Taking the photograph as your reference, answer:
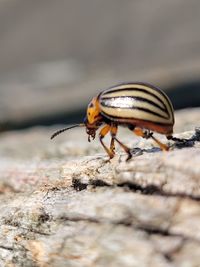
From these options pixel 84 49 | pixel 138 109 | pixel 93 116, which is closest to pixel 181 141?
pixel 138 109

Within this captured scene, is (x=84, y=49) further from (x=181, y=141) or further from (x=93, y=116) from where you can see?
(x=181, y=141)

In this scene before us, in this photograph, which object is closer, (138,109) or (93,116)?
(138,109)

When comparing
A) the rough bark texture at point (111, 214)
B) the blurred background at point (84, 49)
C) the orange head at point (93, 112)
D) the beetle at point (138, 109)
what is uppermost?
the beetle at point (138, 109)

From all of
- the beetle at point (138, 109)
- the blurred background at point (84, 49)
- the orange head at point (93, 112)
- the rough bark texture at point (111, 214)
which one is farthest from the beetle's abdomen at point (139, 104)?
the blurred background at point (84, 49)

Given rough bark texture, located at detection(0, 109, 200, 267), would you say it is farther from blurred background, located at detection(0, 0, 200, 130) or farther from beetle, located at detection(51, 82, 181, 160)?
blurred background, located at detection(0, 0, 200, 130)

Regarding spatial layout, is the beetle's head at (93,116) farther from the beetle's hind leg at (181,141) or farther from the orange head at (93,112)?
the beetle's hind leg at (181,141)

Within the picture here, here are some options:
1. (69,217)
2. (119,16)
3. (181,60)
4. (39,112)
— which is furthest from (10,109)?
(69,217)

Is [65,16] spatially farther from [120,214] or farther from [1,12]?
[120,214]

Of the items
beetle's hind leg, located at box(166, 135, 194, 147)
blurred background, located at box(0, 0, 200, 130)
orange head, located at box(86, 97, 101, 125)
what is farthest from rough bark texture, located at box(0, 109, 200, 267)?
blurred background, located at box(0, 0, 200, 130)
